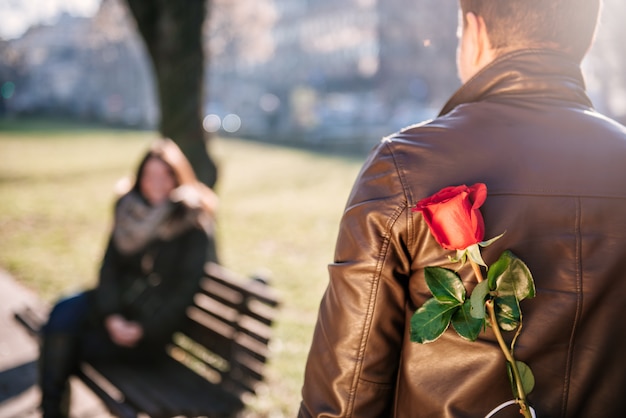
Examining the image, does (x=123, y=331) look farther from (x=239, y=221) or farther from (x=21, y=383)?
(x=239, y=221)

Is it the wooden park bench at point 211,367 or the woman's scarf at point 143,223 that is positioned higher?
the woman's scarf at point 143,223

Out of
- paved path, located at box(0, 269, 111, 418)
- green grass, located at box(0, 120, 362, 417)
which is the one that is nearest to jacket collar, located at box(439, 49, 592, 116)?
green grass, located at box(0, 120, 362, 417)

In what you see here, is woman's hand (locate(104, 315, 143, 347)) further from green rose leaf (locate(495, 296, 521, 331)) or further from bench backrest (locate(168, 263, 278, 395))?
green rose leaf (locate(495, 296, 521, 331))

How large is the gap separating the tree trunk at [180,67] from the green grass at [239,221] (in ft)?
1.40

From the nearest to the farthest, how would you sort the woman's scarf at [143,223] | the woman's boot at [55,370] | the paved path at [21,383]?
the woman's boot at [55,370], the woman's scarf at [143,223], the paved path at [21,383]

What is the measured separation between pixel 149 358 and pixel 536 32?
10.2 feet

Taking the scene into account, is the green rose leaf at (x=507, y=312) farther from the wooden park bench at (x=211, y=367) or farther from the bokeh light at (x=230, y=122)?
the bokeh light at (x=230, y=122)

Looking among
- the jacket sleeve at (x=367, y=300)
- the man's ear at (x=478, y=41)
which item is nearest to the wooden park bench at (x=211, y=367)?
the jacket sleeve at (x=367, y=300)

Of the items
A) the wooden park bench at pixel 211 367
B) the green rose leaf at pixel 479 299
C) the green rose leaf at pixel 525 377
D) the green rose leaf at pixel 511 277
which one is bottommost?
the wooden park bench at pixel 211 367

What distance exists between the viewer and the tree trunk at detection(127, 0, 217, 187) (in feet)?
21.2

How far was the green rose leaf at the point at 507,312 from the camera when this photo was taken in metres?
1.51

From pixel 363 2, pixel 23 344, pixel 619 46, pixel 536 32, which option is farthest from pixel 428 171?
pixel 363 2

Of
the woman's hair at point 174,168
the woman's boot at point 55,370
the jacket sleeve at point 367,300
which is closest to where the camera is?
the jacket sleeve at point 367,300

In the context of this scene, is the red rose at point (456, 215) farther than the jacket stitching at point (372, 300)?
No
